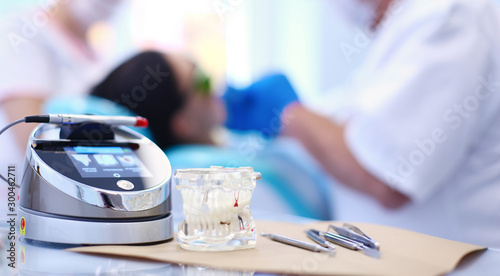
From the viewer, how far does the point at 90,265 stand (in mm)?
349

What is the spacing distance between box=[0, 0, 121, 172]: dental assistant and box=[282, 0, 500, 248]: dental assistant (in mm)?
833

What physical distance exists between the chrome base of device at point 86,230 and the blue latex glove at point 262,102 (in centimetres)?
116

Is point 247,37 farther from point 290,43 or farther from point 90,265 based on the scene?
point 90,265

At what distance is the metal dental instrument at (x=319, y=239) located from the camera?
1.36 ft

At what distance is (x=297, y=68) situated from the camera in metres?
1.64

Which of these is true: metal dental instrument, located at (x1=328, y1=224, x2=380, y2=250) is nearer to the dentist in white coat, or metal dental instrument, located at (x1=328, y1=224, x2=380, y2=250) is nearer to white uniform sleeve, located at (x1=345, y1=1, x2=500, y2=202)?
white uniform sleeve, located at (x1=345, y1=1, x2=500, y2=202)

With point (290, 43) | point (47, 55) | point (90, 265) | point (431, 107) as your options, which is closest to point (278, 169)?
A: point (290, 43)

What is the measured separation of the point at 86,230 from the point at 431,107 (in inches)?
30.6

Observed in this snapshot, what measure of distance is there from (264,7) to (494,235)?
3.44ft

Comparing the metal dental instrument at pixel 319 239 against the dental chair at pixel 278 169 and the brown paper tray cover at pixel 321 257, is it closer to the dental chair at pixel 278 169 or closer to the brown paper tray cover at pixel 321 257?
the brown paper tray cover at pixel 321 257

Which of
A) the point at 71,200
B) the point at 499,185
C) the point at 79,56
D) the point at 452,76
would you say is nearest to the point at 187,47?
the point at 79,56

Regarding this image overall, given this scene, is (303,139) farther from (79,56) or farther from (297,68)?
(79,56)

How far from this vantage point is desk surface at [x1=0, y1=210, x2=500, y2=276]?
1.09 feet

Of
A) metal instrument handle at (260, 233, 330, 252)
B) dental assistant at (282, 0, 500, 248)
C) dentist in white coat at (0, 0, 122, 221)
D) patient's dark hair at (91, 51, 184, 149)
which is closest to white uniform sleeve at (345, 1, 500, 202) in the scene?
dental assistant at (282, 0, 500, 248)
